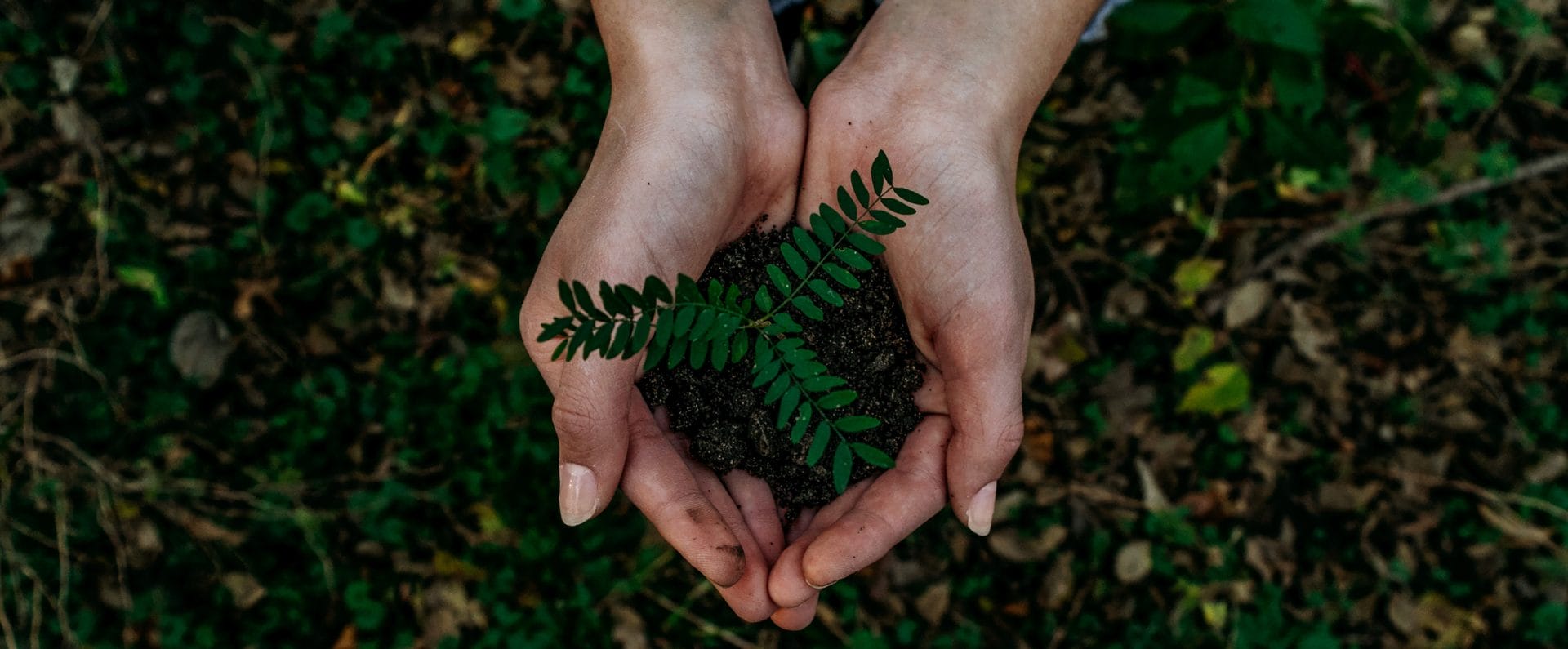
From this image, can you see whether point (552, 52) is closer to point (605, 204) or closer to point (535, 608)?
point (605, 204)

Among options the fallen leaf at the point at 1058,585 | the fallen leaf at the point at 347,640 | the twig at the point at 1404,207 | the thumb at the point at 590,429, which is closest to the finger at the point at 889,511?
the thumb at the point at 590,429

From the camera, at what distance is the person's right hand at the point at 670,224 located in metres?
2.40

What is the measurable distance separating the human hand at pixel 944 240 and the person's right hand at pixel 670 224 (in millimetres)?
132

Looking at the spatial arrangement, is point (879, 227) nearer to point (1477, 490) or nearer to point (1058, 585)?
point (1058, 585)

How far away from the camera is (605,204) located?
8.18 feet

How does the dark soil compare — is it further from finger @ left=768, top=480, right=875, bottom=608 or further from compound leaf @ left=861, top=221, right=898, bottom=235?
compound leaf @ left=861, top=221, right=898, bottom=235

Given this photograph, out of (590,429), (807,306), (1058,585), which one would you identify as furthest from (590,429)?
(1058,585)

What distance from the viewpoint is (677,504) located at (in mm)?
2502

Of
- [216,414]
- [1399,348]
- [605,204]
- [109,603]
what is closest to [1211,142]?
[1399,348]

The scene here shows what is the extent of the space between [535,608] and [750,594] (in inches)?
55.8

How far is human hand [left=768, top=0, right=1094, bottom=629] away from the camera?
2.55 metres

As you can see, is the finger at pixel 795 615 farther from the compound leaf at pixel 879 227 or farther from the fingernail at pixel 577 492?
the compound leaf at pixel 879 227

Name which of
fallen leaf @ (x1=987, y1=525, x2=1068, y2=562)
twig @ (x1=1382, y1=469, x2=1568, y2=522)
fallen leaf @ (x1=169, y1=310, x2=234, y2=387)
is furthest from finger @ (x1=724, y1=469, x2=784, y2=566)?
twig @ (x1=1382, y1=469, x2=1568, y2=522)

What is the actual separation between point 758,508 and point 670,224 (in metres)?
0.81
